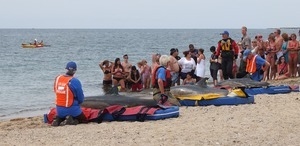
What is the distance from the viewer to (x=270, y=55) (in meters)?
18.7

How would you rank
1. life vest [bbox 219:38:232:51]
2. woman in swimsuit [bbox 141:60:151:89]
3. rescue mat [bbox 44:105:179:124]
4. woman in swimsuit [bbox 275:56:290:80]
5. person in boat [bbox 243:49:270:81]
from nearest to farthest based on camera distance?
1. rescue mat [bbox 44:105:179:124]
2. person in boat [bbox 243:49:270:81]
3. life vest [bbox 219:38:232:51]
4. woman in swimsuit [bbox 141:60:151:89]
5. woman in swimsuit [bbox 275:56:290:80]

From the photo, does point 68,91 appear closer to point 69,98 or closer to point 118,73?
point 69,98

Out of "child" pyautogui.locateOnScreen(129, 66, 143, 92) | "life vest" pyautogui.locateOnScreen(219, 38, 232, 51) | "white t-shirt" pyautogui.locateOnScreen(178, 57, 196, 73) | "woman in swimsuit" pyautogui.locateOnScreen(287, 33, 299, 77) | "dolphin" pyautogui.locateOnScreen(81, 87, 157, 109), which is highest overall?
"life vest" pyautogui.locateOnScreen(219, 38, 232, 51)

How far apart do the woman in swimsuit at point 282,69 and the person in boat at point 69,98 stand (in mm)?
9935

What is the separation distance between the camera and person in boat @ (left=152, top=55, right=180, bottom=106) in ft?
39.6

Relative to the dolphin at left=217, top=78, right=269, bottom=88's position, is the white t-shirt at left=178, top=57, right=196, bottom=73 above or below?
above

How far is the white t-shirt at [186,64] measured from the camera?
16828 mm

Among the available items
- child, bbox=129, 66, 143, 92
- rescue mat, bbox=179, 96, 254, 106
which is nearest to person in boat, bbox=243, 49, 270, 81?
rescue mat, bbox=179, 96, 254, 106

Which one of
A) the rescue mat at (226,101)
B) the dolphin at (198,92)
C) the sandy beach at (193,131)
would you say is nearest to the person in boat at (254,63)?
the dolphin at (198,92)

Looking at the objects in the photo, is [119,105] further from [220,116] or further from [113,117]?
[220,116]

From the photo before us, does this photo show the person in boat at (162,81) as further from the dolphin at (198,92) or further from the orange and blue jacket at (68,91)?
the orange and blue jacket at (68,91)

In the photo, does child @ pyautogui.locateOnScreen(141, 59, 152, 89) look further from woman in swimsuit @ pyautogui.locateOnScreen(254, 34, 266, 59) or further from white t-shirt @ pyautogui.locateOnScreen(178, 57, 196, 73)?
woman in swimsuit @ pyautogui.locateOnScreen(254, 34, 266, 59)

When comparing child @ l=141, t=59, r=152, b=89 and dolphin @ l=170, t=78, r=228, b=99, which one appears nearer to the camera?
dolphin @ l=170, t=78, r=228, b=99

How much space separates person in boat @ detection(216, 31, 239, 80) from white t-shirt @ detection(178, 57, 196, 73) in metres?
0.93
